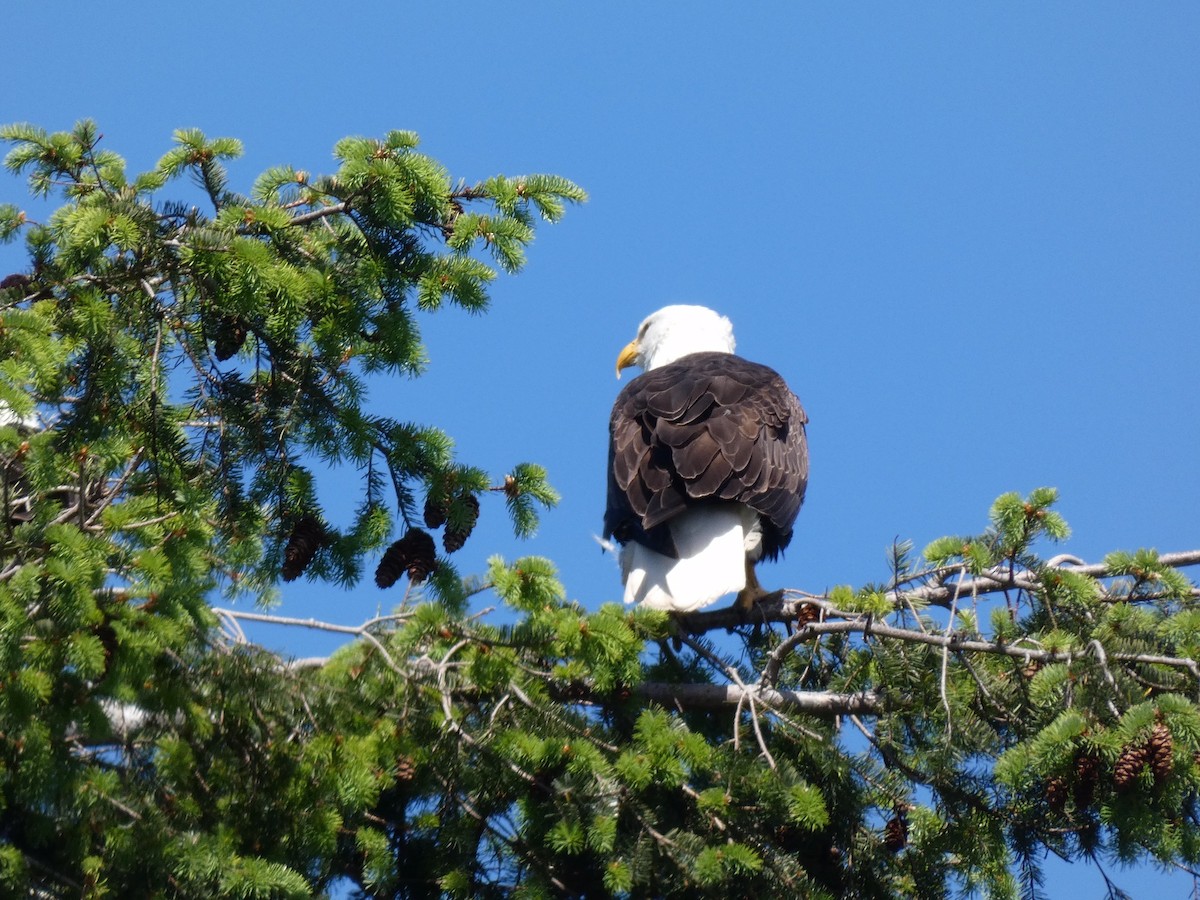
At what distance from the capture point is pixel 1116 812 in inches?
132

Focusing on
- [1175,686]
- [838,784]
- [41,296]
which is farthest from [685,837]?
[41,296]

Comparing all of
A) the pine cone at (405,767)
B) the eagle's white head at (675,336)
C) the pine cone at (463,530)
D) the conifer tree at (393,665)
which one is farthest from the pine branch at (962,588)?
the eagle's white head at (675,336)

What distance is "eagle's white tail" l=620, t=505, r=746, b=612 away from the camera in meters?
5.16

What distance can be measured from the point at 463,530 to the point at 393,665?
57 cm

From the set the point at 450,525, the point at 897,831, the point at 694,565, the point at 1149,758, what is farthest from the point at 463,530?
the point at 1149,758

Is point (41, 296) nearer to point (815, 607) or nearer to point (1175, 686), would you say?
point (815, 607)

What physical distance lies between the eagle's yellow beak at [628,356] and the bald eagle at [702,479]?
6.57 ft

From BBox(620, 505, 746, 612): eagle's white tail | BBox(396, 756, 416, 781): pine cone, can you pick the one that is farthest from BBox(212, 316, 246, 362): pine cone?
BBox(620, 505, 746, 612): eagle's white tail

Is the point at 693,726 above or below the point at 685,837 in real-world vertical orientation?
above

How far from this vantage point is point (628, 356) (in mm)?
8523

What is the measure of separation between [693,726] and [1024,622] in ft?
3.91

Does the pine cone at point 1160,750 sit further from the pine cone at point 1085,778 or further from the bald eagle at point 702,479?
the bald eagle at point 702,479

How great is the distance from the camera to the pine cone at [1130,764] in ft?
10.6

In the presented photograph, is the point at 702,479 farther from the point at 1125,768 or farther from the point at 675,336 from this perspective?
the point at 675,336
